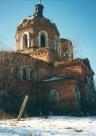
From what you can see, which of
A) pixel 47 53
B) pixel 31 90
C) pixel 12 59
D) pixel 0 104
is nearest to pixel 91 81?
pixel 47 53

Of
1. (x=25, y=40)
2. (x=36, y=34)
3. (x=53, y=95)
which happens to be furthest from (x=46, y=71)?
(x=25, y=40)

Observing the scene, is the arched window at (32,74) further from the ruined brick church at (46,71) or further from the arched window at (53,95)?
the arched window at (53,95)

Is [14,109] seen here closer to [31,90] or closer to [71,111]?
[31,90]

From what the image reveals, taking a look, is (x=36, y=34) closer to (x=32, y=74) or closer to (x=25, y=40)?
(x=25, y=40)

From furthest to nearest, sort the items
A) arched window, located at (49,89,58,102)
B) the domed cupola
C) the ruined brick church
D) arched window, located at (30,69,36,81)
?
the domed cupola, arched window, located at (30,69,36,81), arched window, located at (49,89,58,102), the ruined brick church

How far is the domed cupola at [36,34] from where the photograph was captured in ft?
92.1

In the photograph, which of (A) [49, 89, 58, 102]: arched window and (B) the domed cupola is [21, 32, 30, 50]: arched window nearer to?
(B) the domed cupola

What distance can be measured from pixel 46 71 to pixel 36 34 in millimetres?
4996

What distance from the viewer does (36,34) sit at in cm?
2823

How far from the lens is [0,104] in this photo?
2069cm

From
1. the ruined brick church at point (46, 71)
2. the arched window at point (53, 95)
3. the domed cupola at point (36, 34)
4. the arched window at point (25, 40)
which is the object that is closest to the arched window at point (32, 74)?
the ruined brick church at point (46, 71)

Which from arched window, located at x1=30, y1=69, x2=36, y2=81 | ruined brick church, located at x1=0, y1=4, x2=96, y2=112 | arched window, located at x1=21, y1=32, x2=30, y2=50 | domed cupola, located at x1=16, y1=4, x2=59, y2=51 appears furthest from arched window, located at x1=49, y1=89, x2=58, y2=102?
arched window, located at x1=21, y1=32, x2=30, y2=50

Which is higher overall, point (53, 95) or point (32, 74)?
point (32, 74)

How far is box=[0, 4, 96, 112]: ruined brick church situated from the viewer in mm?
23020
